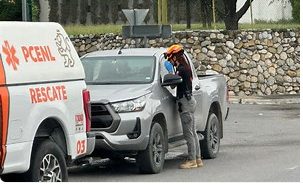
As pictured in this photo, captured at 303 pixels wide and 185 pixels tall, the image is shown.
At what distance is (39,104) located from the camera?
31.7ft

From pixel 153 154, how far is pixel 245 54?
17.2 metres

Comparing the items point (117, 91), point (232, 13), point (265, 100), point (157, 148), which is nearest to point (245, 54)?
point (265, 100)

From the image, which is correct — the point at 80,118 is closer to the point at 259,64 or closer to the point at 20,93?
the point at 20,93

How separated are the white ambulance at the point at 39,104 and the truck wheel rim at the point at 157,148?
2.16 meters

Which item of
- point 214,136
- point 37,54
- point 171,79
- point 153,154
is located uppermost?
point 37,54

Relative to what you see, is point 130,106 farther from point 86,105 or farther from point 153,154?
point 86,105

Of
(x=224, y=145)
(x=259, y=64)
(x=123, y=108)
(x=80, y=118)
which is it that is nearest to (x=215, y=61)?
(x=259, y=64)

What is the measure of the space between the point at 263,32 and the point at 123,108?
17.9 meters

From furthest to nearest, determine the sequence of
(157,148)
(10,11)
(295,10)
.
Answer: (10,11) < (295,10) < (157,148)

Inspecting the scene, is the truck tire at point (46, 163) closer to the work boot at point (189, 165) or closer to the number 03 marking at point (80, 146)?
the number 03 marking at point (80, 146)

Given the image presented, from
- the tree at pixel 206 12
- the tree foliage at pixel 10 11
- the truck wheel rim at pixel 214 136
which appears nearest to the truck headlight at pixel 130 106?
the truck wheel rim at pixel 214 136

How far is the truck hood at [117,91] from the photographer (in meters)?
13.0

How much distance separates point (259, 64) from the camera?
30250mm

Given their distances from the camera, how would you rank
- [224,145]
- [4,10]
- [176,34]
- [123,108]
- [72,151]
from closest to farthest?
[72,151] < [123,108] < [224,145] < [176,34] < [4,10]
